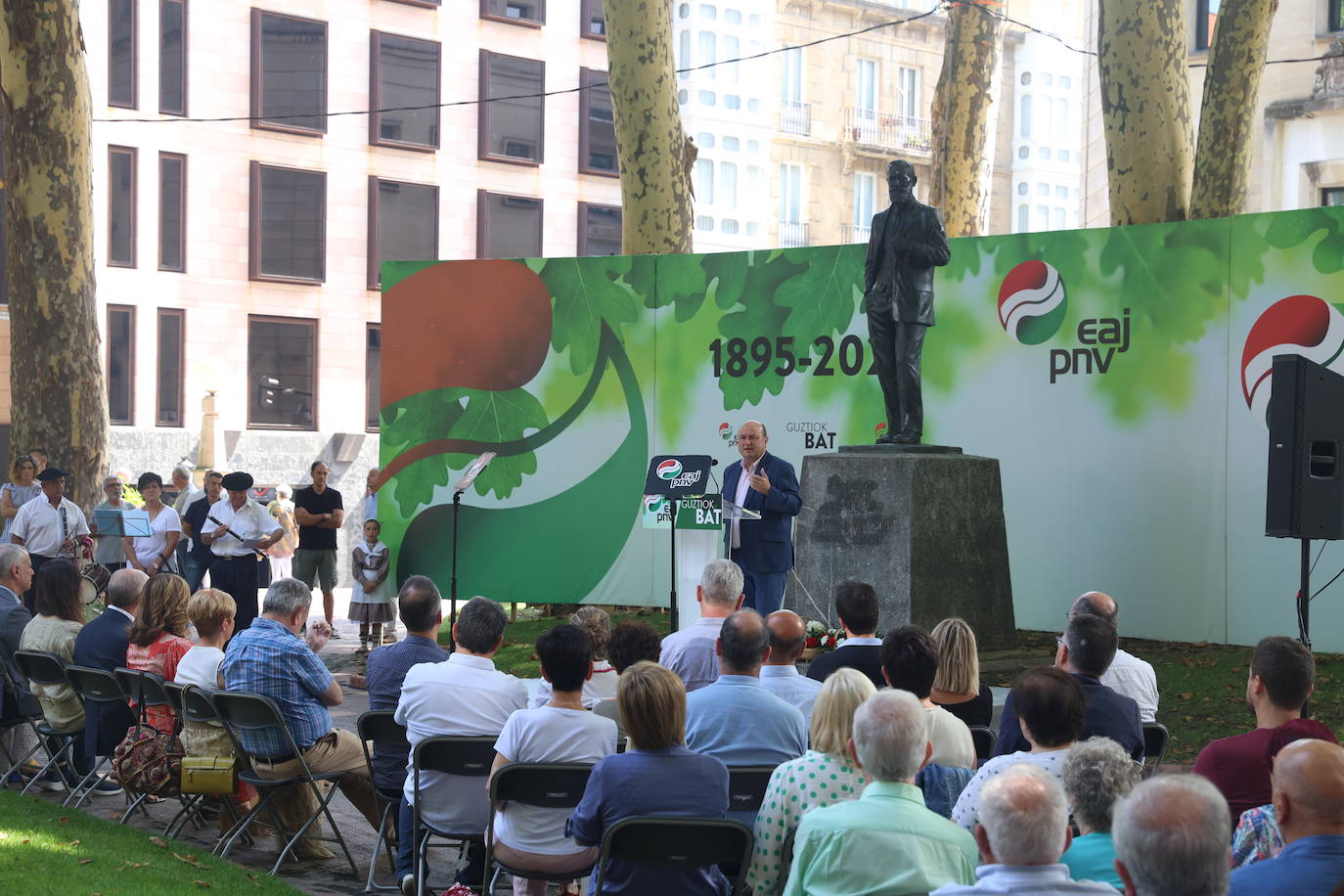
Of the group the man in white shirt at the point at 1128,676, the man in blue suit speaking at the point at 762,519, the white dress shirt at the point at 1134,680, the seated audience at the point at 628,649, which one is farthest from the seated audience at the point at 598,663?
the man in blue suit speaking at the point at 762,519

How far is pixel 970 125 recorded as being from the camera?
18.2m

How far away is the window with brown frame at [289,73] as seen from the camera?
28.9 metres

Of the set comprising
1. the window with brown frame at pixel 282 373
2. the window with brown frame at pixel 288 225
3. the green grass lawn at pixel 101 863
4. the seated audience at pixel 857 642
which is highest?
the window with brown frame at pixel 288 225

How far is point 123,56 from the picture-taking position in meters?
27.4

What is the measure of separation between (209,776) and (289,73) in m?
24.9

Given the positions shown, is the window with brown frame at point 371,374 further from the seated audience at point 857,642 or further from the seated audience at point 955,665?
the seated audience at point 955,665

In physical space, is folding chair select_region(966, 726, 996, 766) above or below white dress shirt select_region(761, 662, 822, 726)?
below

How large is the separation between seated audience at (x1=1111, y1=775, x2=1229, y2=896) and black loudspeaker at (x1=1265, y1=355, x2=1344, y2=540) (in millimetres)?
6234

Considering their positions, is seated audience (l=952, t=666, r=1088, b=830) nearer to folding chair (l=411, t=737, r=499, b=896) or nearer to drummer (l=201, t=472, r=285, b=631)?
folding chair (l=411, t=737, r=499, b=896)

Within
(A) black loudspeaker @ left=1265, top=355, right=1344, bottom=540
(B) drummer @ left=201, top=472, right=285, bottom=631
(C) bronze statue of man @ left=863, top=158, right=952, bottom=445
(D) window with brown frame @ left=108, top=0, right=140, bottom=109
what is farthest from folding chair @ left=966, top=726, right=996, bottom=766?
(D) window with brown frame @ left=108, top=0, right=140, bottom=109

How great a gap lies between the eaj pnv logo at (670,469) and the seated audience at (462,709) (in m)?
3.80

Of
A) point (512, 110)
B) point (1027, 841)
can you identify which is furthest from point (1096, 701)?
point (512, 110)

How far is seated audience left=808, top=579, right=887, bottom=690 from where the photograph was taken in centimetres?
606

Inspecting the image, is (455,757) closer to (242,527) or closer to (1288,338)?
(242,527)
